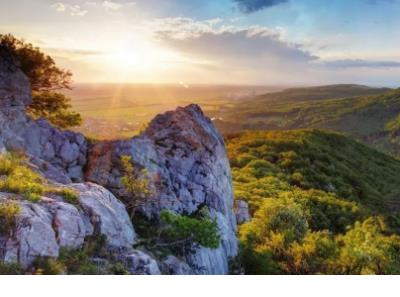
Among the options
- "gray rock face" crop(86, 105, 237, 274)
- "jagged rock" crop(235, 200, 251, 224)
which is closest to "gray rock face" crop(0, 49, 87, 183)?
"gray rock face" crop(86, 105, 237, 274)

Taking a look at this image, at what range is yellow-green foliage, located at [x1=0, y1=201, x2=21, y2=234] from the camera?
509cm

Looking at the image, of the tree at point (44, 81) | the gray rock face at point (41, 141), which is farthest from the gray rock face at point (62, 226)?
the tree at point (44, 81)

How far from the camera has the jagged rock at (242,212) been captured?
42.3ft

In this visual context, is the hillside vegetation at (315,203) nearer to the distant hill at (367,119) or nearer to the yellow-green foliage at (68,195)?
the yellow-green foliage at (68,195)

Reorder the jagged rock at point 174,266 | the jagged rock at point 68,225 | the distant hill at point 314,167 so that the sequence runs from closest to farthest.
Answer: the jagged rock at point 68,225 → the jagged rock at point 174,266 → the distant hill at point 314,167

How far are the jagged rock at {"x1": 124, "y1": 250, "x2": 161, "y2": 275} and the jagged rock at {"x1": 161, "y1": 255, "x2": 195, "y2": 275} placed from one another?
1.57 ft

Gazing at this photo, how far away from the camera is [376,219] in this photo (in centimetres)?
1731

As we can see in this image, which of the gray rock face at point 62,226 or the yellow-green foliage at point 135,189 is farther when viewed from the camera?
the yellow-green foliage at point 135,189

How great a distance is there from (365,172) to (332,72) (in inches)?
908

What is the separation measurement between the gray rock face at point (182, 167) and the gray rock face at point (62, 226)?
142 centimetres

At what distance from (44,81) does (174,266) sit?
21.7 ft

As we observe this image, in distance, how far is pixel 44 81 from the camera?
37.4 feet

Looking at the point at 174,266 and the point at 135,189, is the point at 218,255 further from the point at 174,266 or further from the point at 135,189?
the point at 135,189
